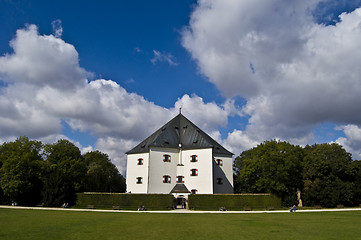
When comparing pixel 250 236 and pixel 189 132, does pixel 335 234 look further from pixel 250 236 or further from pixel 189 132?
pixel 189 132

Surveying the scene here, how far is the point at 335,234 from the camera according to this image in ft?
45.0

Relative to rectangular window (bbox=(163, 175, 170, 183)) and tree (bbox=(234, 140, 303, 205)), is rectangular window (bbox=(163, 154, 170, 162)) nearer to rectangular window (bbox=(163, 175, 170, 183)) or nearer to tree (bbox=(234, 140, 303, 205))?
rectangular window (bbox=(163, 175, 170, 183))

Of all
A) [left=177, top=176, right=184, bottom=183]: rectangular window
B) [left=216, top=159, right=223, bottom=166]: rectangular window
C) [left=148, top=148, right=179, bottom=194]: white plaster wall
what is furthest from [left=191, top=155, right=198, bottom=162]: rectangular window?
[left=216, top=159, right=223, bottom=166]: rectangular window

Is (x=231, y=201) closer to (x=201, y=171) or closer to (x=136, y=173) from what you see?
(x=201, y=171)

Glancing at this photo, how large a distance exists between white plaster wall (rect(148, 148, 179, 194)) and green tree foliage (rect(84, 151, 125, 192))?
14947mm

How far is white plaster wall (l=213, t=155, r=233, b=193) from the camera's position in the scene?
1900 inches

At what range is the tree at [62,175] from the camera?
39.1m

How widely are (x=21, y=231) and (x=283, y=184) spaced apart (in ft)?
119

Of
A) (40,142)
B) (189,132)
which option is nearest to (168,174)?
(189,132)

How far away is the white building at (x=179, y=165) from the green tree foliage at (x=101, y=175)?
11.6 metres

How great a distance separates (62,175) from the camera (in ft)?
132

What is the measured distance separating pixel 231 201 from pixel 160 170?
1389 cm

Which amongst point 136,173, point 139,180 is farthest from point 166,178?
point 136,173

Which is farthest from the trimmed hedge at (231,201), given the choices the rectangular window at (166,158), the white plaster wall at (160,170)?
the rectangular window at (166,158)
